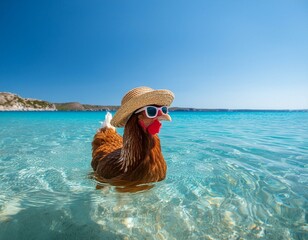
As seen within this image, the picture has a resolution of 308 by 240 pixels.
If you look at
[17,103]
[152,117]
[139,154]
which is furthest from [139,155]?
[17,103]

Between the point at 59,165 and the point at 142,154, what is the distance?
3.56 meters

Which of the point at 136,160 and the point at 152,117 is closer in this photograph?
the point at 152,117

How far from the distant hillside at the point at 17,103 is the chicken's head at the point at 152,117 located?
187451mm

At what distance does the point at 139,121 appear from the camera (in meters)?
2.94

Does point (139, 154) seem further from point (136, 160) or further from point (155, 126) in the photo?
point (155, 126)

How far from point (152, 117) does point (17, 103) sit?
644 ft

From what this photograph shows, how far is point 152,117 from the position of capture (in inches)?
109

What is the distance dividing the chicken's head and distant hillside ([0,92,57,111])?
187451mm

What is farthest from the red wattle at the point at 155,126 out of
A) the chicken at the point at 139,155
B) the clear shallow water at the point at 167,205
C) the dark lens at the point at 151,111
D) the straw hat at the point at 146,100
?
the clear shallow water at the point at 167,205

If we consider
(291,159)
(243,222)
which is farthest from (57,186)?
(291,159)

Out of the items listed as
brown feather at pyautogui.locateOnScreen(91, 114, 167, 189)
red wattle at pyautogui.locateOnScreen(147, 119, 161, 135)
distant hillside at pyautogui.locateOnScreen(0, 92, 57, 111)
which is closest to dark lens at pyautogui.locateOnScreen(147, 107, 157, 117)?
red wattle at pyautogui.locateOnScreen(147, 119, 161, 135)

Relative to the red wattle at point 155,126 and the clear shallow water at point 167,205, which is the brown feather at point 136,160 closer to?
the red wattle at point 155,126

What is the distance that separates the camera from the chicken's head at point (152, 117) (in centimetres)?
277

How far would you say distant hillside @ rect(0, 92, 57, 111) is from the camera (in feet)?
511
